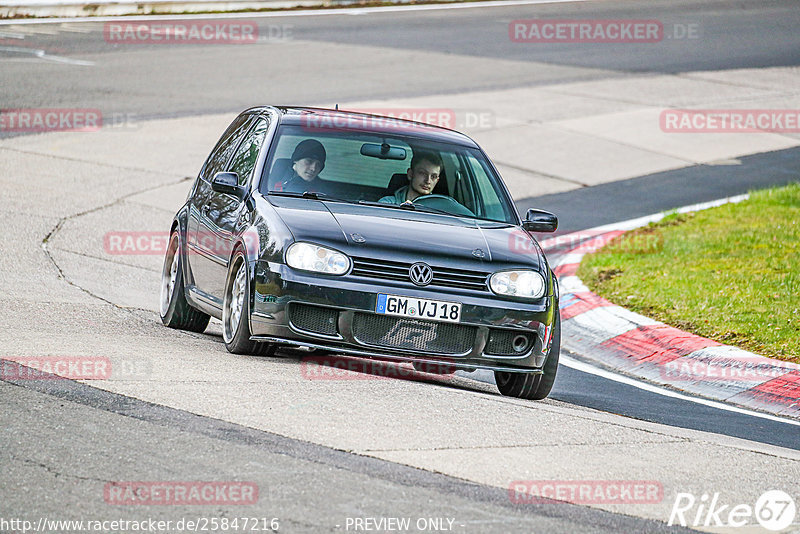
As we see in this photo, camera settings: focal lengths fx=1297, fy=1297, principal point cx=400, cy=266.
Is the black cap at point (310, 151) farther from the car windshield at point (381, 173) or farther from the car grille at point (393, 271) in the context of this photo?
the car grille at point (393, 271)

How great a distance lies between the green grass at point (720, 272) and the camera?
1032 cm

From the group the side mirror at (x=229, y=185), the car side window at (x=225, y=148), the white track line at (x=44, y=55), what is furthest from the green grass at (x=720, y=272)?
the white track line at (x=44, y=55)

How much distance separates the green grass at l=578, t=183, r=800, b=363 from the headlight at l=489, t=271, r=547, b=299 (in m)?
2.72

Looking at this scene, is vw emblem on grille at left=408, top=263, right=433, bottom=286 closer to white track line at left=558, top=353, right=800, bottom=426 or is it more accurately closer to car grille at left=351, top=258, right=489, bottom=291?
car grille at left=351, top=258, right=489, bottom=291

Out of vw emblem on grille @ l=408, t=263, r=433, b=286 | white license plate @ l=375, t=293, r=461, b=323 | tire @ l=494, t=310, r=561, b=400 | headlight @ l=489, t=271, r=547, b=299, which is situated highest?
vw emblem on grille @ l=408, t=263, r=433, b=286

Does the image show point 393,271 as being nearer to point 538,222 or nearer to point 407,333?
point 407,333

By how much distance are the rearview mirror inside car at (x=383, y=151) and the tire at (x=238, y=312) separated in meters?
1.20

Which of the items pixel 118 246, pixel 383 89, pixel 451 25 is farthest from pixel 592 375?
pixel 451 25

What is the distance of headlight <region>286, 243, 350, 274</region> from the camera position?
291 inches

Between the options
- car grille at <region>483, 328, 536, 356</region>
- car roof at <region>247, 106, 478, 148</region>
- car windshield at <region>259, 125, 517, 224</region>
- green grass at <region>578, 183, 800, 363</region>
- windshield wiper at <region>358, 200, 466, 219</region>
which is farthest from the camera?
green grass at <region>578, 183, 800, 363</region>

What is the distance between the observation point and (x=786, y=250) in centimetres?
1308

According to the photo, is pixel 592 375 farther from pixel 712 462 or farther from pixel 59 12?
pixel 59 12

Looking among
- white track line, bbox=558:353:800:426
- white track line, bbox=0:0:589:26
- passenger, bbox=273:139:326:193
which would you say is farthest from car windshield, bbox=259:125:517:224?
white track line, bbox=0:0:589:26

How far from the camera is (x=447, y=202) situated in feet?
28.3
